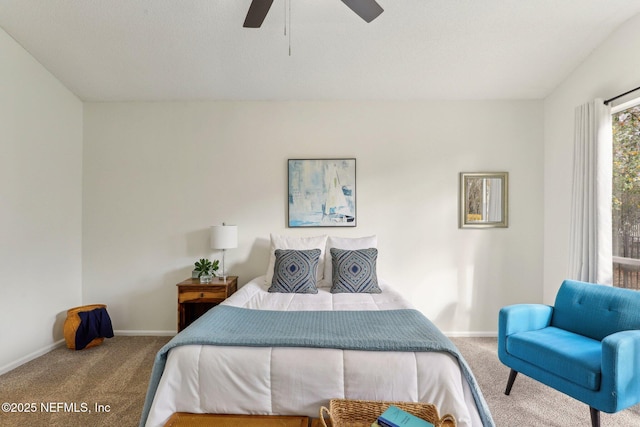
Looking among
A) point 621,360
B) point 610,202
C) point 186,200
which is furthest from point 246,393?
point 610,202

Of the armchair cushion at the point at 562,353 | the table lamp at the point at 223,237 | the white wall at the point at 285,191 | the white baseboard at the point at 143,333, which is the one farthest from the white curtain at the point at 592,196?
the white baseboard at the point at 143,333

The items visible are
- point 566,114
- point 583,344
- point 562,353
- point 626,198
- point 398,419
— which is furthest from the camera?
point 566,114

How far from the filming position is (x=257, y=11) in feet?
6.20

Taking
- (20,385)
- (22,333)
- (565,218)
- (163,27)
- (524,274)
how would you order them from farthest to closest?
(524,274) < (565,218) < (22,333) < (163,27) < (20,385)

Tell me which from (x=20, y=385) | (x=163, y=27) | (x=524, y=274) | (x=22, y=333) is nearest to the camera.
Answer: (x=20, y=385)

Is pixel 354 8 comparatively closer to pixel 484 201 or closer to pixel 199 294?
pixel 484 201

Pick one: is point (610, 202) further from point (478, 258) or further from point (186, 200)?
point (186, 200)

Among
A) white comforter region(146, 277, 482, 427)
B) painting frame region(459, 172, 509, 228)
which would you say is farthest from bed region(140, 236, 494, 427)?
painting frame region(459, 172, 509, 228)

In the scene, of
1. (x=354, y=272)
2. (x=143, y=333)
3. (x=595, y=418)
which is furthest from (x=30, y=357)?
(x=595, y=418)

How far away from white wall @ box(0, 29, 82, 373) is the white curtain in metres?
4.94

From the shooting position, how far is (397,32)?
9.05ft

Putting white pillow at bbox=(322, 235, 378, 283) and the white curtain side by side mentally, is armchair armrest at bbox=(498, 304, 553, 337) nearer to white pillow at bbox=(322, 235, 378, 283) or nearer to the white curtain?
the white curtain

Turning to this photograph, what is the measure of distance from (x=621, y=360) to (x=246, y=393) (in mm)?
1947

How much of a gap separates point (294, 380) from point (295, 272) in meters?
1.37
